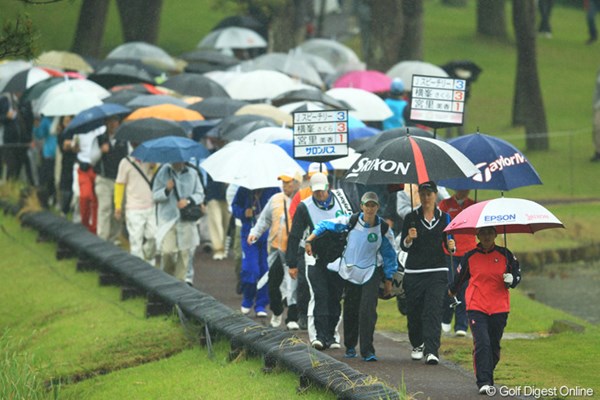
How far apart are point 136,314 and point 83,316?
3.14 ft

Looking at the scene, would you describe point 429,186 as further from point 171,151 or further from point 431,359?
point 171,151

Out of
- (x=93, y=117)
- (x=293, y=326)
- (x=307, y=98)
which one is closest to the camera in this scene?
(x=293, y=326)

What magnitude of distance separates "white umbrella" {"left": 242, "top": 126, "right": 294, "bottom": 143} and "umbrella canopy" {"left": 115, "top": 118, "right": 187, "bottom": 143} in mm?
1375

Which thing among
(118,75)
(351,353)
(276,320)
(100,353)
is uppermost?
(351,353)

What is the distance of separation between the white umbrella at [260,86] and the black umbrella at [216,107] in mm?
2750

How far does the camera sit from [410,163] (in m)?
14.0

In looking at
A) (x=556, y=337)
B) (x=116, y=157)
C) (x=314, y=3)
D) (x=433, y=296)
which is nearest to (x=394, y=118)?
(x=116, y=157)

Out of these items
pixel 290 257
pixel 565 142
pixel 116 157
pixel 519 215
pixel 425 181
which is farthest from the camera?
pixel 565 142

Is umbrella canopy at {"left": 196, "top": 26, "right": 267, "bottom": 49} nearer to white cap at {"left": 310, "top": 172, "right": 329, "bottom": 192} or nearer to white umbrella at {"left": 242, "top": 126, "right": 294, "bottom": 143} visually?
white umbrella at {"left": 242, "top": 126, "right": 294, "bottom": 143}

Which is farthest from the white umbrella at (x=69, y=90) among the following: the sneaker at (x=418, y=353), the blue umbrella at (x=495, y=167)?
the sneaker at (x=418, y=353)

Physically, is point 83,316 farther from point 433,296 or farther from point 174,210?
point 433,296

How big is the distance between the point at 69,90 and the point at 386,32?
13.5m

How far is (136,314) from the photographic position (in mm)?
17844

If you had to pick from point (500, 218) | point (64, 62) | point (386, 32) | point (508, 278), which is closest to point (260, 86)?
point (64, 62)
